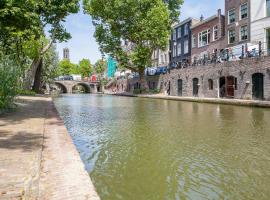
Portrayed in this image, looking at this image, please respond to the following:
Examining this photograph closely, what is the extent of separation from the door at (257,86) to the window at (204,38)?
52.8ft

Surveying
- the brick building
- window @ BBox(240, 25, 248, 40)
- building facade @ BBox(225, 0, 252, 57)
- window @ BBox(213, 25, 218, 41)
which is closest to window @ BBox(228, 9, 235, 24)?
building facade @ BBox(225, 0, 252, 57)

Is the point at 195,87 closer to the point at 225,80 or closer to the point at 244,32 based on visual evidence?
the point at 225,80

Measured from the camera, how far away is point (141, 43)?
38.6 m

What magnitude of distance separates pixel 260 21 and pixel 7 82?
24672mm

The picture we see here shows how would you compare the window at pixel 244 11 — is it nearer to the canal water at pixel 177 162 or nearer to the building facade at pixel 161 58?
the building facade at pixel 161 58

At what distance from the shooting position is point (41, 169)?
14.2 feet

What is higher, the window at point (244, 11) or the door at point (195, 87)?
the window at point (244, 11)

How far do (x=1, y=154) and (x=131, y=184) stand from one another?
2.20m

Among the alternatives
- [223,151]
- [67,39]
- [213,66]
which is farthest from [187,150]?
[67,39]

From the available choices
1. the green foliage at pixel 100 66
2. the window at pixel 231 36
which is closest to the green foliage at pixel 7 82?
the window at pixel 231 36

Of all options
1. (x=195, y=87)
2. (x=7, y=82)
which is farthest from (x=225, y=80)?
(x=7, y=82)

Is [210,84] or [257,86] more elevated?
[210,84]

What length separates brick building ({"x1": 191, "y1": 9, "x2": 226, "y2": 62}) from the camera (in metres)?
36.0

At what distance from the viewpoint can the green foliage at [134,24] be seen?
35.9 meters
